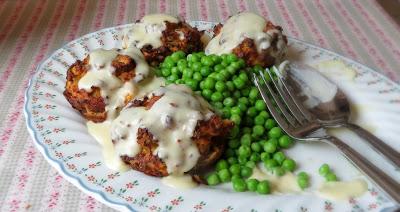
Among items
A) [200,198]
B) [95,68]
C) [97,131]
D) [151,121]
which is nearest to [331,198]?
[200,198]

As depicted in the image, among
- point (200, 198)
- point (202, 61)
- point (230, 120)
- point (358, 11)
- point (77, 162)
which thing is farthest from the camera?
point (358, 11)

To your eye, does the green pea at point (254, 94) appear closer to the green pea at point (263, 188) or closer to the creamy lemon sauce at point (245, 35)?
the creamy lemon sauce at point (245, 35)

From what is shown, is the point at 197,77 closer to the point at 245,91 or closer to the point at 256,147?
the point at 245,91

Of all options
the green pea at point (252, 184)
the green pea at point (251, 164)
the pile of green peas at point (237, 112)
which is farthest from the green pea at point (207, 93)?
the green pea at point (252, 184)

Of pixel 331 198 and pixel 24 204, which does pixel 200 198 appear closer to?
pixel 331 198

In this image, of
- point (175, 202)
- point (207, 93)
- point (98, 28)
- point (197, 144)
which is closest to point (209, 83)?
point (207, 93)
